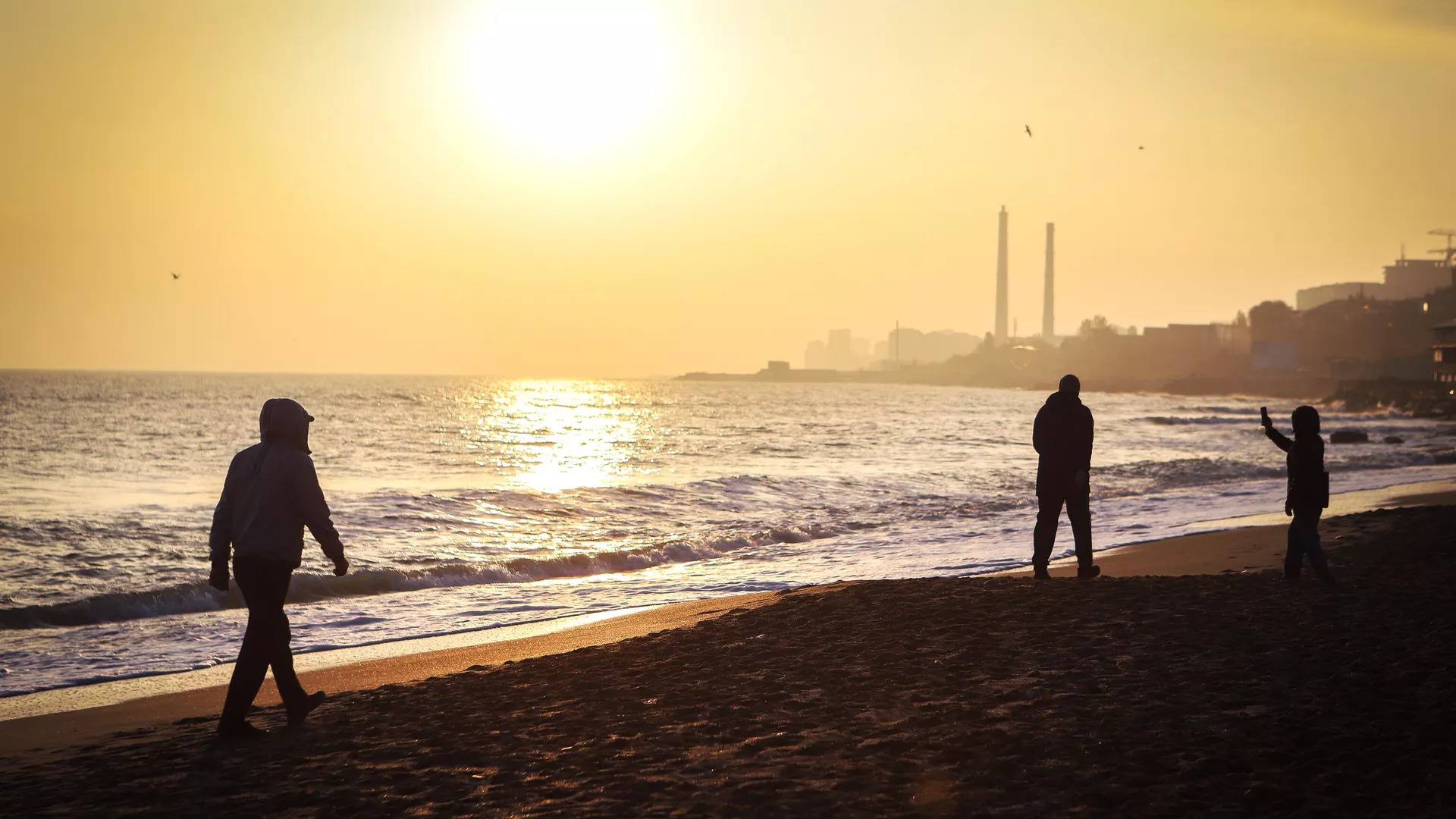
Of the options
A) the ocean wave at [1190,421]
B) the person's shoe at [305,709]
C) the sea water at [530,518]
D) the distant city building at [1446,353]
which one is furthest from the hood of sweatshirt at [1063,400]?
the distant city building at [1446,353]

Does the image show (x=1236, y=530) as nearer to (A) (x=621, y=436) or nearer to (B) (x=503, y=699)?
(B) (x=503, y=699)

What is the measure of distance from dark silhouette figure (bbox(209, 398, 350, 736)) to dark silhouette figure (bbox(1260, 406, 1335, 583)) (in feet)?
27.0

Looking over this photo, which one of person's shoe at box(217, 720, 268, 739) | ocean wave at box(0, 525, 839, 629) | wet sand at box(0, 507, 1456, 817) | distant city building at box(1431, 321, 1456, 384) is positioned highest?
distant city building at box(1431, 321, 1456, 384)

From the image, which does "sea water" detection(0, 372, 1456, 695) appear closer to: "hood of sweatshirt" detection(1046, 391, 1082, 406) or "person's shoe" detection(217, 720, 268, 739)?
"person's shoe" detection(217, 720, 268, 739)

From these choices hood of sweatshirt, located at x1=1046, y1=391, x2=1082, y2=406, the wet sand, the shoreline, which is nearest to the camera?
the wet sand

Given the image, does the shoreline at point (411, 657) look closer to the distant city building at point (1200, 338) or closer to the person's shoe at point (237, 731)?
the person's shoe at point (237, 731)

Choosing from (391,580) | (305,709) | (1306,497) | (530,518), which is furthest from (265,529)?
(530,518)

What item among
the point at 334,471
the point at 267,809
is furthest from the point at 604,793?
the point at 334,471

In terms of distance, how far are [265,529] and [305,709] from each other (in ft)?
3.91

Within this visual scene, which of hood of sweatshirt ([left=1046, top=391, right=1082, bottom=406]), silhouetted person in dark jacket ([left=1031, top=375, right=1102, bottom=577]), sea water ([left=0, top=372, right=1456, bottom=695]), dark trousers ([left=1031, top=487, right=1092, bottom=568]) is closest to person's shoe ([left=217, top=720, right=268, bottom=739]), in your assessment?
sea water ([left=0, top=372, right=1456, bottom=695])

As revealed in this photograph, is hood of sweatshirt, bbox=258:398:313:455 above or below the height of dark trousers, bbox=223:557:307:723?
above

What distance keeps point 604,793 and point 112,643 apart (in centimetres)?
780

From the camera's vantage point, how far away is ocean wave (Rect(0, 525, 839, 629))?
1193cm

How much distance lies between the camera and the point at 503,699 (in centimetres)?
698
